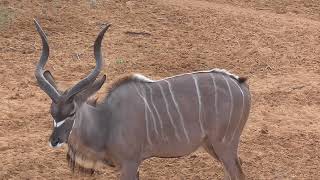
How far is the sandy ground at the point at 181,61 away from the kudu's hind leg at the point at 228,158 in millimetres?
685

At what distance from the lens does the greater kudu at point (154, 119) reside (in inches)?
212

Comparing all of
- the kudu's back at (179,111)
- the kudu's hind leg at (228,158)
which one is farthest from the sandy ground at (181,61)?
the kudu's back at (179,111)

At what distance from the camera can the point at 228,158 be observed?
5.72 m

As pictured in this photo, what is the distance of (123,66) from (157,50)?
92 centimetres

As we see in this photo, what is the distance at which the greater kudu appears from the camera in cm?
539

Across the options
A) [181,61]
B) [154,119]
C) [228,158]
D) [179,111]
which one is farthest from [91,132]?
[181,61]

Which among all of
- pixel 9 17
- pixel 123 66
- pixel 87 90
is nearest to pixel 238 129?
pixel 87 90

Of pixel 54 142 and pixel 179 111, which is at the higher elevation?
pixel 179 111

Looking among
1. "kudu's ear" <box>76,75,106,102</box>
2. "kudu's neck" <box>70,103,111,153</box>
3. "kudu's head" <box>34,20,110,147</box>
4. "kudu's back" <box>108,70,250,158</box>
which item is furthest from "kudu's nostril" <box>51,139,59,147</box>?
"kudu's back" <box>108,70,250,158</box>

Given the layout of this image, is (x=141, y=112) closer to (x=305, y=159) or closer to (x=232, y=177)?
(x=232, y=177)

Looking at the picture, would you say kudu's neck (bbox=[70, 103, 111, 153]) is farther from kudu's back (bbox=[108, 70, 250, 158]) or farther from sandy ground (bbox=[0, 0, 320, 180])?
sandy ground (bbox=[0, 0, 320, 180])

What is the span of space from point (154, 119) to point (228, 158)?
84 centimetres

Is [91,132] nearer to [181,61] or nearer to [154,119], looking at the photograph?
[154,119]

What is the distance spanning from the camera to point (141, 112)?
5.49 meters
